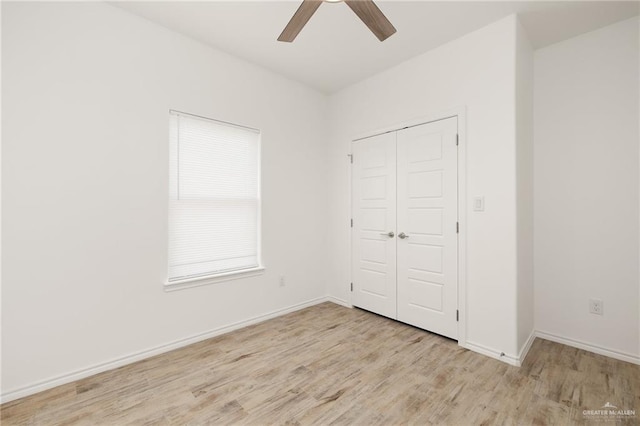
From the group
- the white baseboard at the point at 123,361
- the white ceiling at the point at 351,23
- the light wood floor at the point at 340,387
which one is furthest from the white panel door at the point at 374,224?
the white baseboard at the point at 123,361

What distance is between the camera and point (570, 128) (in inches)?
109

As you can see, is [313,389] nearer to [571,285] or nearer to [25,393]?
[25,393]

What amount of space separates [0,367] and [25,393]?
0.80 ft

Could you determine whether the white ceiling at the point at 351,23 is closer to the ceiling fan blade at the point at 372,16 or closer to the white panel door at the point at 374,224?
the ceiling fan blade at the point at 372,16

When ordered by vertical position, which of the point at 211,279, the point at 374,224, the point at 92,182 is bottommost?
the point at 211,279

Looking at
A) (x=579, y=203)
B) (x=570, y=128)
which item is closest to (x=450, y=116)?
(x=570, y=128)

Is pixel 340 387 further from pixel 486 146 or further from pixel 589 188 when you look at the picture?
pixel 589 188

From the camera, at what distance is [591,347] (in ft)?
8.65

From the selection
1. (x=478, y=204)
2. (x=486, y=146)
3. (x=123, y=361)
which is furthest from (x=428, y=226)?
(x=123, y=361)

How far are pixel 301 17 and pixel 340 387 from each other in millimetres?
2550

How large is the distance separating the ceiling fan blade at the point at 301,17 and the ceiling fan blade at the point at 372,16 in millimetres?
203

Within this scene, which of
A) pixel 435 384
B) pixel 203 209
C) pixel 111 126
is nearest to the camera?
pixel 435 384

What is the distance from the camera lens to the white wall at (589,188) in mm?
2486

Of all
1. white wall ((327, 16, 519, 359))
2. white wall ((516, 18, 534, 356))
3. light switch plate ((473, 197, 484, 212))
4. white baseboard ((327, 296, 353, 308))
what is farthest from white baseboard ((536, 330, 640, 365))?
white baseboard ((327, 296, 353, 308))
